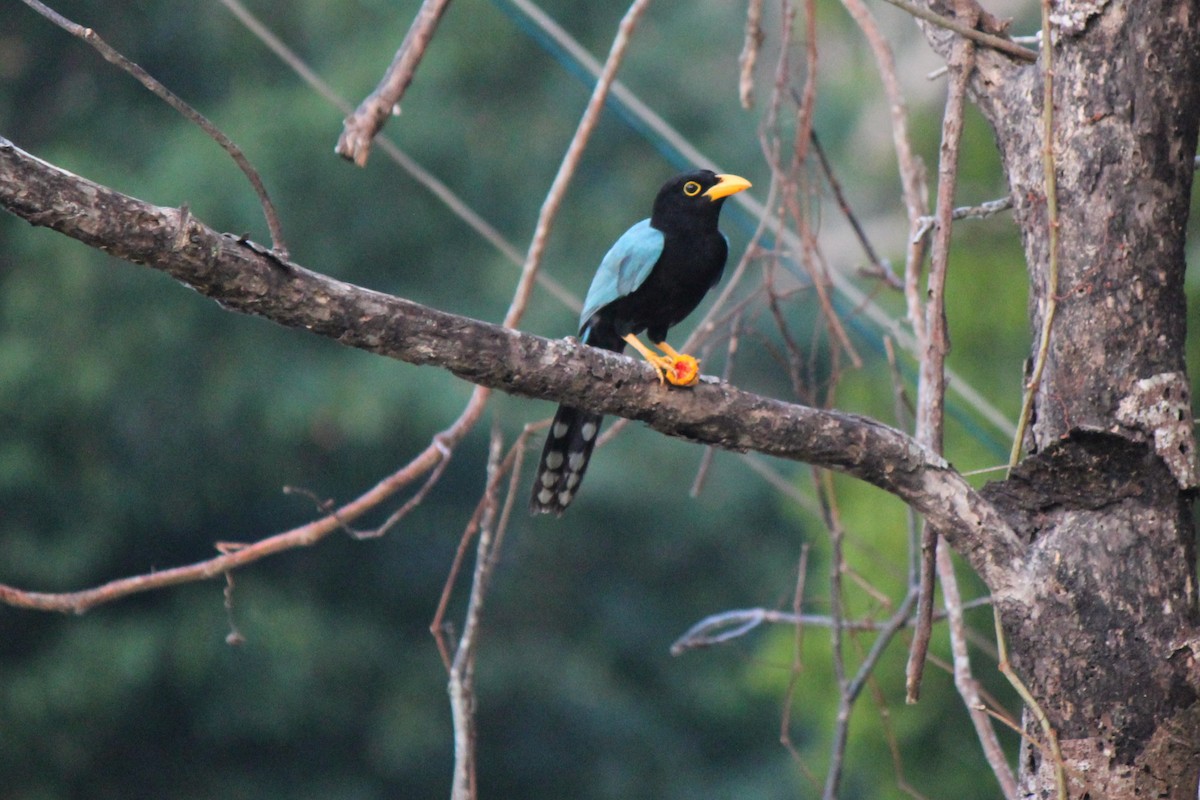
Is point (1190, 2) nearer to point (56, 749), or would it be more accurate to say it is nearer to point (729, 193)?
point (729, 193)

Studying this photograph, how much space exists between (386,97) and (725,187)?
1669 mm

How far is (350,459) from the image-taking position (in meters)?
15.0

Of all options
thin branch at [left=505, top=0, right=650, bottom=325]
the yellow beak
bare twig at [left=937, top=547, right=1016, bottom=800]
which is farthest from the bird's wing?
bare twig at [left=937, top=547, right=1016, bottom=800]

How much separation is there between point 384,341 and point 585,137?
1529 mm

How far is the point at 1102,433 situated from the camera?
2.49m

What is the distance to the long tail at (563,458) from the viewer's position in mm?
3627

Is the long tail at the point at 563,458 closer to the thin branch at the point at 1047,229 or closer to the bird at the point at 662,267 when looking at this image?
the bird at the point at 662,267

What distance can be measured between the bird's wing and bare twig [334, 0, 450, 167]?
109 cm

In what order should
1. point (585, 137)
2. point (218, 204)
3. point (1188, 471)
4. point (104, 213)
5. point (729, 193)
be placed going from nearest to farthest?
1. point (104, 213)
2. point (1188, 471)
3. point (585, 137)
4. point (729, 193)
5. point (218, 204)

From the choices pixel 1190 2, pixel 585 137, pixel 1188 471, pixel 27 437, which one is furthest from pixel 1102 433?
pixel 27 437

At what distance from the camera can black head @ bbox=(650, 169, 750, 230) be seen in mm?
4340

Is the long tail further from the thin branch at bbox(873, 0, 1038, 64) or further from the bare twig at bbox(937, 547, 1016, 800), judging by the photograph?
the thin branch at bbox(873, 0, 1038, 64)

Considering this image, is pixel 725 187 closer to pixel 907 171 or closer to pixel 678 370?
pixel 907 171

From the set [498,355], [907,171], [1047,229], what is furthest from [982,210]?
[498,355]
